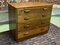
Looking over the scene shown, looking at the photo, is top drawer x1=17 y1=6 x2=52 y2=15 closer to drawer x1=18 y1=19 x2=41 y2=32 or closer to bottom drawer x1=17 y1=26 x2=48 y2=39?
drawer x1=18 y1=19 x2=41 y2=32

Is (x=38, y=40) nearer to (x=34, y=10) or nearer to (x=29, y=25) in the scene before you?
(x=29, y=25)

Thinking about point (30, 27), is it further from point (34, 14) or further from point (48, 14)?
point (48, 14)

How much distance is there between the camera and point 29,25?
75.3 inches

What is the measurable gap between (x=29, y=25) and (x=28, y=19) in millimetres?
131

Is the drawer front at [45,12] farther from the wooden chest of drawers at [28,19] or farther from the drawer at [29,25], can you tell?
the drawer at [29,25]

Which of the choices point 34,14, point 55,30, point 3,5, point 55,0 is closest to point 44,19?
point 34,14

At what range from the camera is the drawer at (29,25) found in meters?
1.82

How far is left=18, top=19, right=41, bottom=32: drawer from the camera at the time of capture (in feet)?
5.96

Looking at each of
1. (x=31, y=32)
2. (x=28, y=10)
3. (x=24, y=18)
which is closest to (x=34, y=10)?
(x=28, y=10)

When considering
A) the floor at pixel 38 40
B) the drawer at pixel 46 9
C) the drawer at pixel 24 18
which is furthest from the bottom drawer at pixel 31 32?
the drawer at pixel 46 9

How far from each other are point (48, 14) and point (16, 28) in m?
0.80

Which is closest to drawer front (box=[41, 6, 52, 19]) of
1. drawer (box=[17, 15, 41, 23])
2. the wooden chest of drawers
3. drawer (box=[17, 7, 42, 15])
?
the wooden chest of drawers

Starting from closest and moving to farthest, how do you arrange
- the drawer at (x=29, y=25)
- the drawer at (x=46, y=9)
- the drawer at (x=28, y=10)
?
the drawer at (x=28, y=10) → the drawer at (x=29, y=25) → the drawer at (x=46, y=9)

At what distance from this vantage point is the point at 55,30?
245cm
